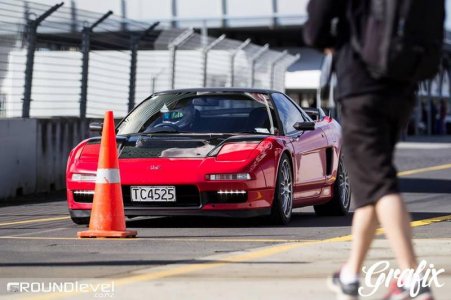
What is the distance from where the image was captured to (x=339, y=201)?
41.8ft

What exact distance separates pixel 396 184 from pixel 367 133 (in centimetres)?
24

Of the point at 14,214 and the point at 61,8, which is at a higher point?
the point at 61,8

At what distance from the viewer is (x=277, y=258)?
25.8ft

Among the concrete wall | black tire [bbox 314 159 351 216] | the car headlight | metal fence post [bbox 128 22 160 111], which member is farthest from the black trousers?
metal fence post [bbox 128 22 160 111]

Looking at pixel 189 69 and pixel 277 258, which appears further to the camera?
pixel 189 69

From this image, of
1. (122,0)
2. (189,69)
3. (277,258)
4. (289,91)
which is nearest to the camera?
(277,258)

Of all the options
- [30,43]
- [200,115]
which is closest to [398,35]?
[200,115]

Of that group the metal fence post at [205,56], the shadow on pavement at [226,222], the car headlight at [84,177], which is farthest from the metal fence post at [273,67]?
the car headlight at [84,177]

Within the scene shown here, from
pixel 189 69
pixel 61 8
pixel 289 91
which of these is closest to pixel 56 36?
pixel 61 8

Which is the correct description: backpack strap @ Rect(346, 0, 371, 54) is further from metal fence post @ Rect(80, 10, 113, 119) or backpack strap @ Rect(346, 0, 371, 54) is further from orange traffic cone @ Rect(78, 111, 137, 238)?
metal fence post @ Rect(80, 10, 113, 119)

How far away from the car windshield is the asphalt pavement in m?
0.83

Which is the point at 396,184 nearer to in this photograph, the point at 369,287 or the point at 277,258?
the point at 369,287

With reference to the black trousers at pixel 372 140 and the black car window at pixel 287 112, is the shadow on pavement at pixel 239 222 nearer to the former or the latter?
the black car window at pixel 287 112

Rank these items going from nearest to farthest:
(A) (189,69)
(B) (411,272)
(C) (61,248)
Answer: (B) (411,272) → (C) (61,248) → (A) (189,69)
